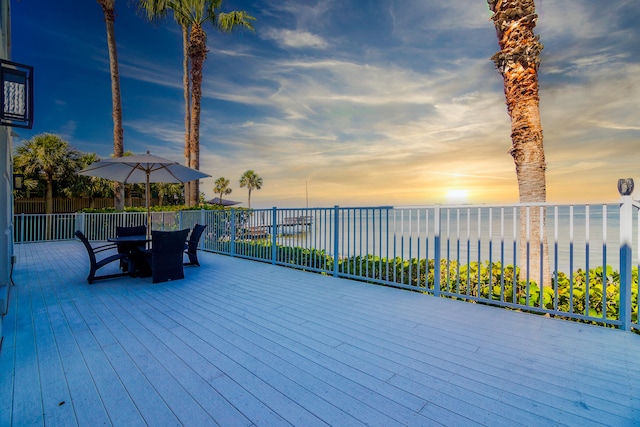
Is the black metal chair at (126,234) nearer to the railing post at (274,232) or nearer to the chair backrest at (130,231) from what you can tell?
the chair backrest at (130,231)

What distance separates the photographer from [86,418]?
1.67 m

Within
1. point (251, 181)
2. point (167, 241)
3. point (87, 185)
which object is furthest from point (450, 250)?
point (251, 181)

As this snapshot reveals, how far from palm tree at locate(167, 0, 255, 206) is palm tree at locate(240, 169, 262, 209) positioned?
30424mm

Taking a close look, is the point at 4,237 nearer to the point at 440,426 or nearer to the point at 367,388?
the point at 367,388

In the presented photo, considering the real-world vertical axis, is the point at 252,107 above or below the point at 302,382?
above

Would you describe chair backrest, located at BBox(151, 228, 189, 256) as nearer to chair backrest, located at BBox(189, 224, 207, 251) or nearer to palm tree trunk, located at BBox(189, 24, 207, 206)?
chair backrest, located at BBox(189, 224, 207, 251)

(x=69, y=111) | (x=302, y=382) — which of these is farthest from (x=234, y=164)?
(x=302, y=382)

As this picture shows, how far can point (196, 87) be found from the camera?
1288 centimetres

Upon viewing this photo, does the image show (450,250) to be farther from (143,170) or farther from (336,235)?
(143,170)

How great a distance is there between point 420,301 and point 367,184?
18719 mm

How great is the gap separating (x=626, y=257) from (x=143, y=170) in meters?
7.78

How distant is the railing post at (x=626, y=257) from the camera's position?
2745mm

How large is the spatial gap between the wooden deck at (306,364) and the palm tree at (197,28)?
9.50 m

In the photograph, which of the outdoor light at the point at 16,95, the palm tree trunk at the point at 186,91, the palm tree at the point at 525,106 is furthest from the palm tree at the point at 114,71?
the palm tree at the point at 525,106
